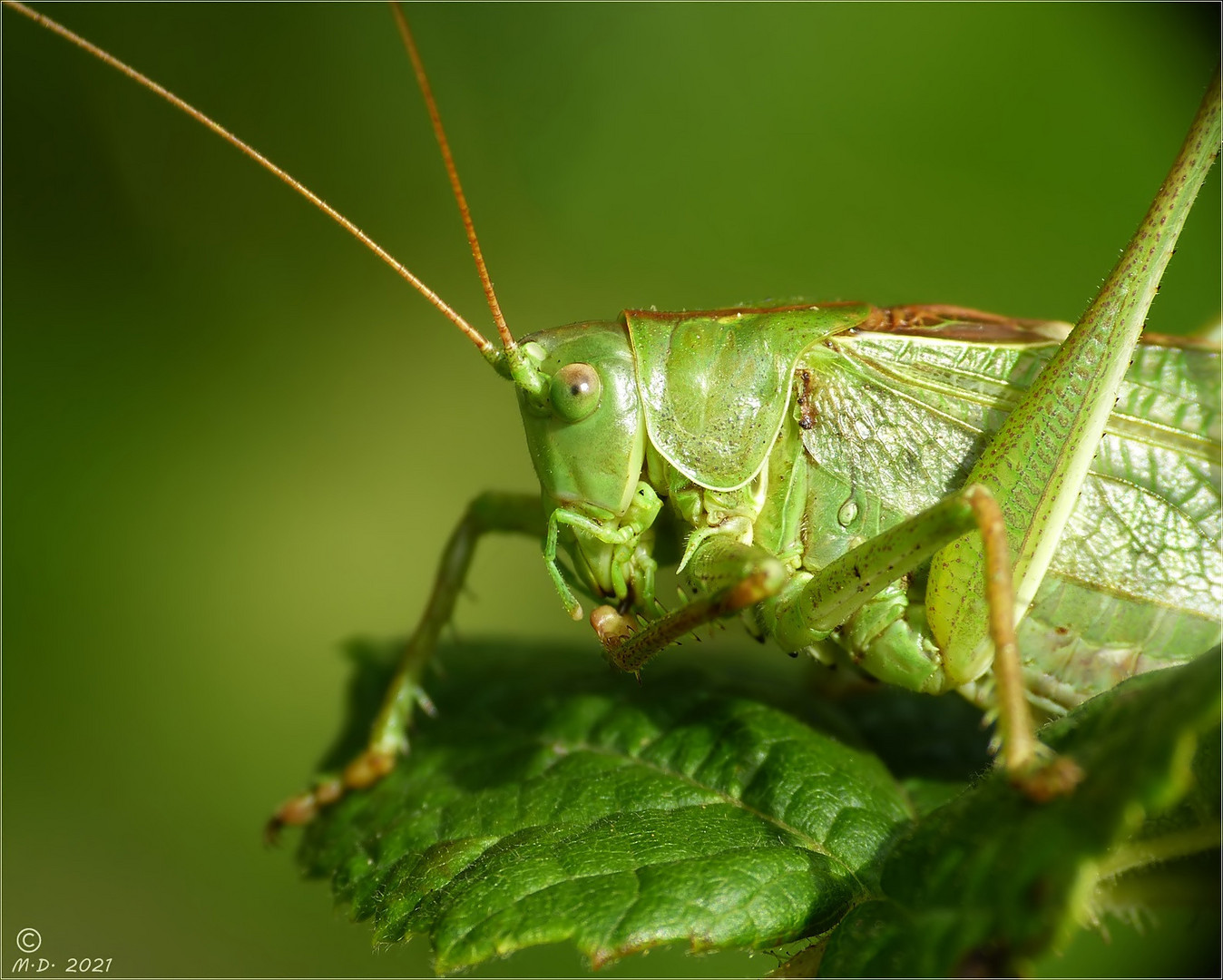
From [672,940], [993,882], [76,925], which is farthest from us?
[76,925]

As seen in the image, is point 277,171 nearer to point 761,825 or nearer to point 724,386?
point 724,386

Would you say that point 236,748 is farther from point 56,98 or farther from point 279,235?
point 56,98

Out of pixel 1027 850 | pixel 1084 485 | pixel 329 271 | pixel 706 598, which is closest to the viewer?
pixel 1027 850

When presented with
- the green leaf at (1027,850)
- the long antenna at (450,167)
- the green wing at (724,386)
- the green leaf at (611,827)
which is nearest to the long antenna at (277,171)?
the long antenna at (450,167)

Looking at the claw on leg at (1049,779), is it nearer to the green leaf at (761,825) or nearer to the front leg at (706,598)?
the green leaf at (761,825)

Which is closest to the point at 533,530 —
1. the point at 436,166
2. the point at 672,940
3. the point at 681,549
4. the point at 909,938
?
the point at 681,549

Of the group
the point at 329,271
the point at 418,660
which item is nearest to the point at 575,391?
the point at 418,660
